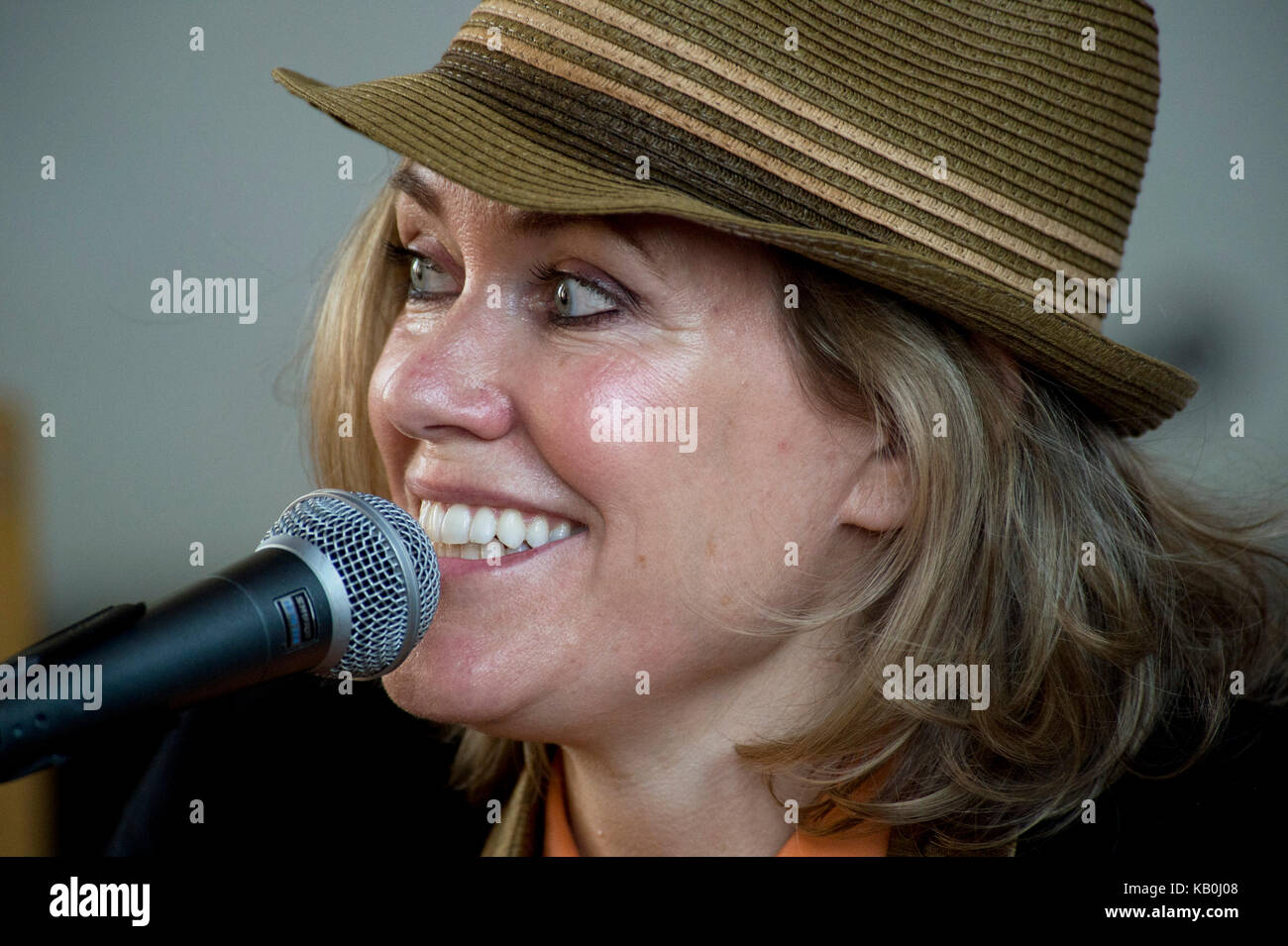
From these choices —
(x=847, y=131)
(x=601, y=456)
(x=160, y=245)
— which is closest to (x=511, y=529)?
(x=601, y=456)

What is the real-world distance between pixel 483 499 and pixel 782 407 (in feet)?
0.97

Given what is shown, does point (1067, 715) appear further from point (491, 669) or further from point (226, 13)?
point (226, 13)

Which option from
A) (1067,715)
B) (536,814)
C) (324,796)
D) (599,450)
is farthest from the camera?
(324,796)

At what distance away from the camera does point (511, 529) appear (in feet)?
3.85

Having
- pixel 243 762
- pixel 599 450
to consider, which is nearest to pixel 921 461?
pixel 599 450

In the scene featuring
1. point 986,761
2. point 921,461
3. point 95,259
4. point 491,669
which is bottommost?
point 986,761

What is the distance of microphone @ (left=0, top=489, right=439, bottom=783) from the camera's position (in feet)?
2.40

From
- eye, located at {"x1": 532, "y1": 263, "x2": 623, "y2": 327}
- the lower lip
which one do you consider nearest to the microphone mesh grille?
the lower lip

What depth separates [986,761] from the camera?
130cm

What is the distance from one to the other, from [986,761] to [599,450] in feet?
1.78

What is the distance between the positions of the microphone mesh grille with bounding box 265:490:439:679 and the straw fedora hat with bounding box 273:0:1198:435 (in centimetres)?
29

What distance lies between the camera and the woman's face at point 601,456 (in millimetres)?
1143

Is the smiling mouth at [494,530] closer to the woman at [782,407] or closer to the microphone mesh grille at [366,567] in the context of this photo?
the woman at [782,407]

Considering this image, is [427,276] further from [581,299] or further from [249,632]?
[249,632]
